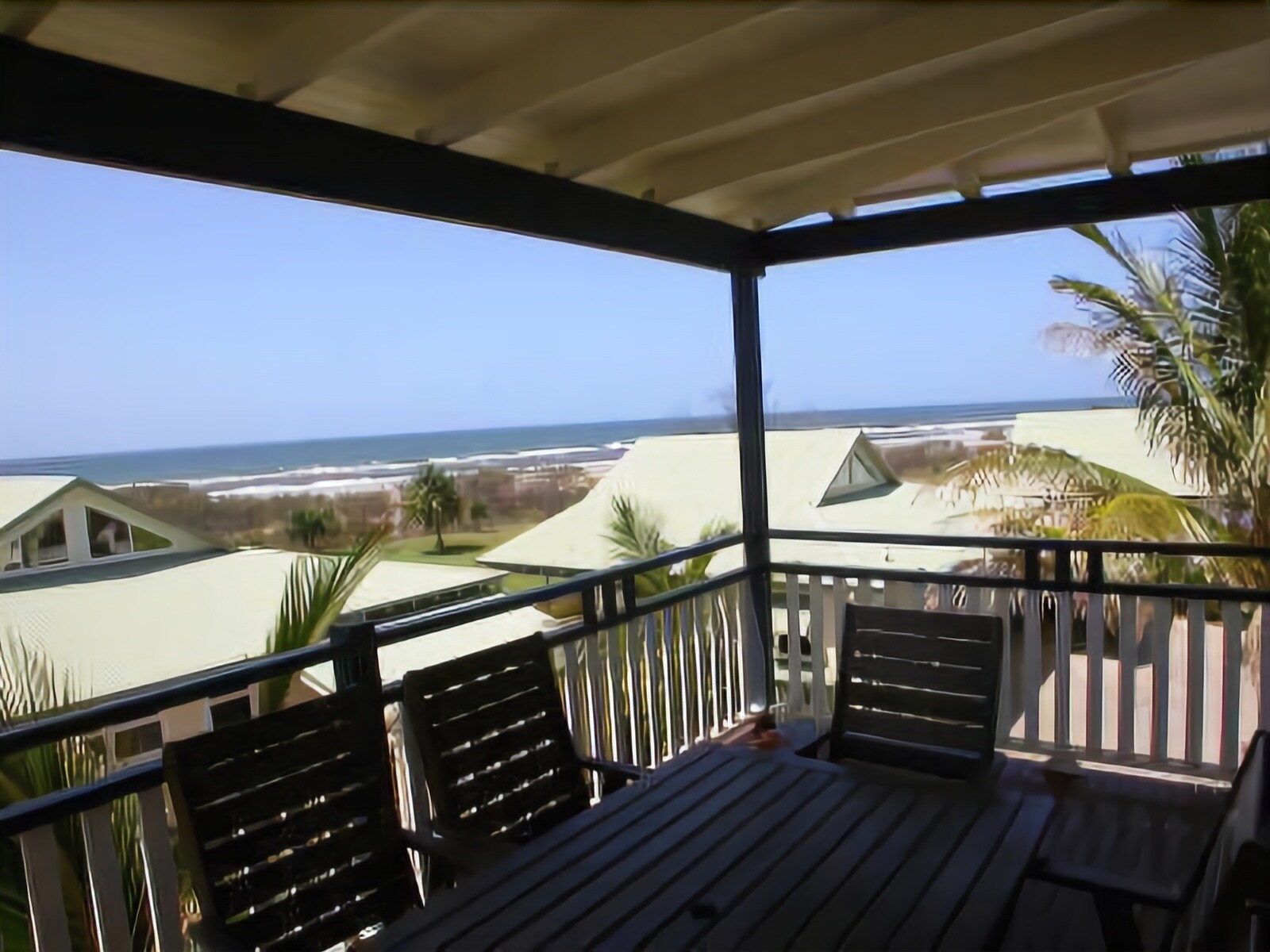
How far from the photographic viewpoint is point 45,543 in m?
13.2

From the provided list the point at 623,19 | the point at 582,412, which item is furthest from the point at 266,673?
the point at 582,412

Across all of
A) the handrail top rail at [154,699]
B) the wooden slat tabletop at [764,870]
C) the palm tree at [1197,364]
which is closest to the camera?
the wooden slat tabletop at [764,870]

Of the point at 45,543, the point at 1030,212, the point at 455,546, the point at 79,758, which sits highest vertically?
the point at 1030,212

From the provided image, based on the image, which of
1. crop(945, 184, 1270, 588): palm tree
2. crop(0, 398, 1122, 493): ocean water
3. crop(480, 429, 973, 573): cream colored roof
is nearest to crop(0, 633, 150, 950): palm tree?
crop(945, 184, 1270, 588): palm tree

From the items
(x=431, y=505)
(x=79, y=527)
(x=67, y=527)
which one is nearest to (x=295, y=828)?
(x=67, y=527)

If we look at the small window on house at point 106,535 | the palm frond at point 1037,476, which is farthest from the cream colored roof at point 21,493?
the palm frond at point 1037,476

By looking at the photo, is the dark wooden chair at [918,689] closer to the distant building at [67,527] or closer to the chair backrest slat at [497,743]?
the chair backrest slat at [497,743]

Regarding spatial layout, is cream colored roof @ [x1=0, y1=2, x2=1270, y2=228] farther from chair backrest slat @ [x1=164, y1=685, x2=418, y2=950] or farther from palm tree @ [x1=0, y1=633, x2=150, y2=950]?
palm tree @ [x1=0, y1=633, x2=150, y2=950]

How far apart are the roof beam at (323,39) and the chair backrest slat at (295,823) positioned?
145 cm

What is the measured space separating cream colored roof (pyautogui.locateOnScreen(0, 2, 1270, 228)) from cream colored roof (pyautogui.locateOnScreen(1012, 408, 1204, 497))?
5482mm

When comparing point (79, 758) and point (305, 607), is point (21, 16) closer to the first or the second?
point (79, 758)

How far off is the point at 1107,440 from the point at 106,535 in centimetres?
1635

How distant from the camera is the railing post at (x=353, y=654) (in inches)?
89.0

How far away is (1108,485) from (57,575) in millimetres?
15446
